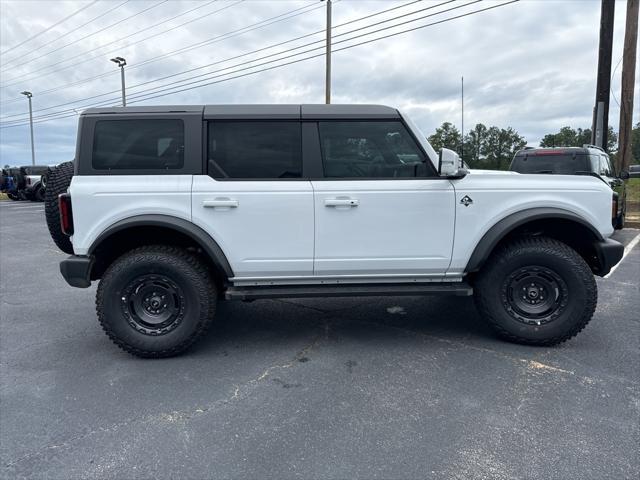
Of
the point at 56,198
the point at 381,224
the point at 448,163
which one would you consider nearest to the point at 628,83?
the point at 448,163

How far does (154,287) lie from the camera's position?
3.68m

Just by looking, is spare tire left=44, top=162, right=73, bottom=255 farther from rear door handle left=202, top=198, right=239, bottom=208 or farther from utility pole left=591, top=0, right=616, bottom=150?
utility pole left=591, top=0, right=616, bottom=150

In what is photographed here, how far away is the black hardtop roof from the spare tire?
0.63 m

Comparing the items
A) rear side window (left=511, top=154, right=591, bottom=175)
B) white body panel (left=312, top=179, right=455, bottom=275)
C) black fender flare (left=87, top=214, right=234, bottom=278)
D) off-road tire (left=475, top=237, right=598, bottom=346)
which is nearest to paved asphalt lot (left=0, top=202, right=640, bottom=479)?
off-road tire (left=475, top=237, right=598, bottom=346)

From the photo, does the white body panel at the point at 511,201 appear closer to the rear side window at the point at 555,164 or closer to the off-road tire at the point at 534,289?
the off-road tire at the point at 534,289

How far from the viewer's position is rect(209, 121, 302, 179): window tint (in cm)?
367

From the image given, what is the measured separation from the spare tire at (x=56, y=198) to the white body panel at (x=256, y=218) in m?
1.27

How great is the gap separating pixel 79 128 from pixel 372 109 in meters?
2.35

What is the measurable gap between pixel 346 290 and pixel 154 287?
61.1 inches

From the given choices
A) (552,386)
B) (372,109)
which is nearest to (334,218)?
(372,109)

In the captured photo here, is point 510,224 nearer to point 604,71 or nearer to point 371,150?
point 371,150

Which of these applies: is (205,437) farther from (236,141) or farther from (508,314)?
(508,314)

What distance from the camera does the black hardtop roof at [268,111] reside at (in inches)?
145

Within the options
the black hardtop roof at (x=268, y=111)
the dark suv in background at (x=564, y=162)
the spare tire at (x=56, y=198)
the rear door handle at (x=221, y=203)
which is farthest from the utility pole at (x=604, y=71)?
the spare tire at (x=56, y=198)
